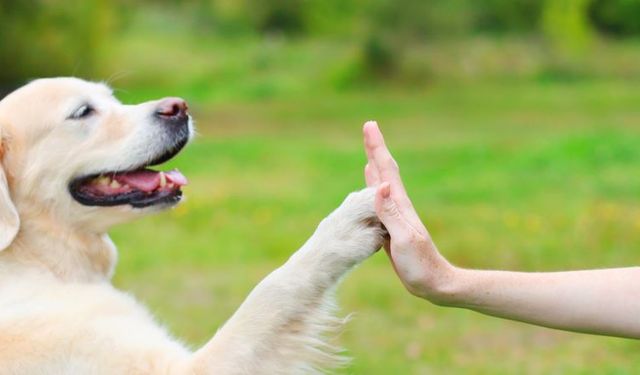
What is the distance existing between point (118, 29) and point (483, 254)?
69.8ft

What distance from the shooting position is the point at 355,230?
3432 mm

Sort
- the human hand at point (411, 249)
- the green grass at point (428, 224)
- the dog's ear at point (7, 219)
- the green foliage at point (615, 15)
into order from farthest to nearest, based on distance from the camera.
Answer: the green foliage at point (615, 15) < the green grass at point (428, 224) < the dog's ear at point (7, 219) < the human hand at point (411, 249)

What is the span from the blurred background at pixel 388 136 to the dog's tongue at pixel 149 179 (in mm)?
1667

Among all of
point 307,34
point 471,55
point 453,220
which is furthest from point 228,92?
point 453,220

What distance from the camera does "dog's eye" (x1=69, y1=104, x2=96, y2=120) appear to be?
13.2 feet

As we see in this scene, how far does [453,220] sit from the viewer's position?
995cm

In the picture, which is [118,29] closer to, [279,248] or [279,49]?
[279,49]

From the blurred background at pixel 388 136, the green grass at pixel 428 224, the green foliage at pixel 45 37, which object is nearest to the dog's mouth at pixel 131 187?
the blurred background at pixel 388 136

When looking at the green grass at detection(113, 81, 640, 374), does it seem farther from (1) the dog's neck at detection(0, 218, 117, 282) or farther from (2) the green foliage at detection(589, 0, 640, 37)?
(2) the green foliage at detection(589, 0, 640, 37)

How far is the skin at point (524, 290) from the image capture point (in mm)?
3334

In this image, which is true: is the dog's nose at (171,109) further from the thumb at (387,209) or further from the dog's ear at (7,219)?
the thumb at (387,209)

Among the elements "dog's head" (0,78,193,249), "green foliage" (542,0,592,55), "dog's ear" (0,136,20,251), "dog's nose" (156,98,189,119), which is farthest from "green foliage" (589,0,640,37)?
"dog's ear" (0,136,20,251)

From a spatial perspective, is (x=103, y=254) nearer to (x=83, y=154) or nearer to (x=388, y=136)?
(x=83, y=154)

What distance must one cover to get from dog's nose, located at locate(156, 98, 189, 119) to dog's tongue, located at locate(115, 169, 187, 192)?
8.1 inches
